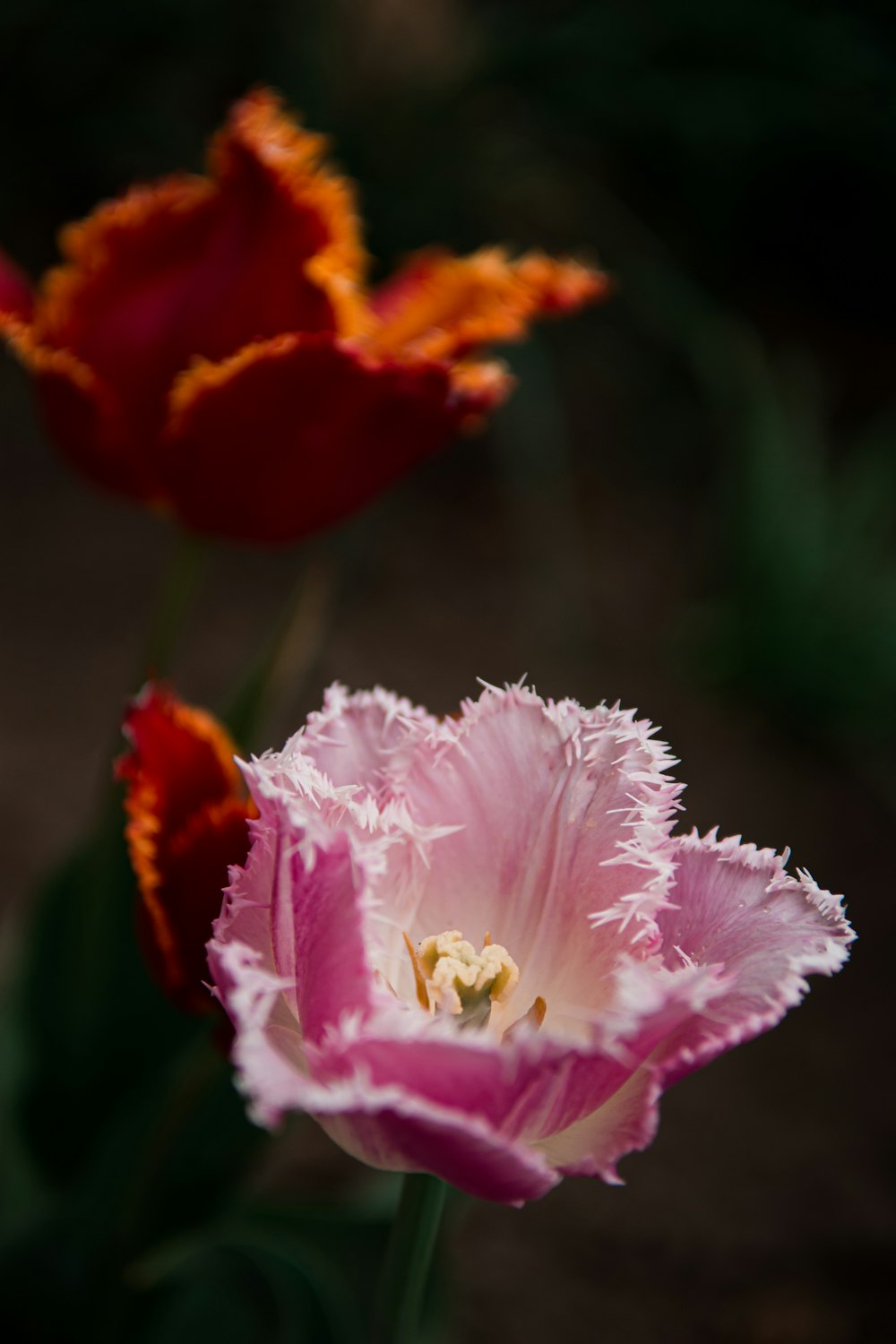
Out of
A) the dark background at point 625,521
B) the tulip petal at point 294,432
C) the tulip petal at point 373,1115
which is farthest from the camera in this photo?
the dark background at point 625,521

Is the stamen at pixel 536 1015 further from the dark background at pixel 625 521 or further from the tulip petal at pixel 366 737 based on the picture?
the dark background at pixel 625 521

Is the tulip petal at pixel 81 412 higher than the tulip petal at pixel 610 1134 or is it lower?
higher

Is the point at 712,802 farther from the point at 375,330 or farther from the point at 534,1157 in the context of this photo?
the point at 534,1157

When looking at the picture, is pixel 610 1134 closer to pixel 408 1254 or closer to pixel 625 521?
pixel 408 1254

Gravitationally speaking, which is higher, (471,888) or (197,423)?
(197,423)

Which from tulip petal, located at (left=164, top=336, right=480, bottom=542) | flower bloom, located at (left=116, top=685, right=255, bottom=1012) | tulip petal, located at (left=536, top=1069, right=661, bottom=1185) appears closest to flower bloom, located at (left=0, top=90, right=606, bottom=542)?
tulip petal, located at (left=164, top=336, right=480, bottom=542)

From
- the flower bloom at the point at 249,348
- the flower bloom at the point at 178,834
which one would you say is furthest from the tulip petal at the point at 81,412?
the flower bloom at the point at 178,834

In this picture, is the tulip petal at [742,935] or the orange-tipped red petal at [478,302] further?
the orange-tipped red petal at [478,302]

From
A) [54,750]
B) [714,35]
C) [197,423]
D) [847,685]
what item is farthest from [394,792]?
[714,35]

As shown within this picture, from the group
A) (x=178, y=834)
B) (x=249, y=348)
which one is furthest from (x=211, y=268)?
(x=178, y=834)
